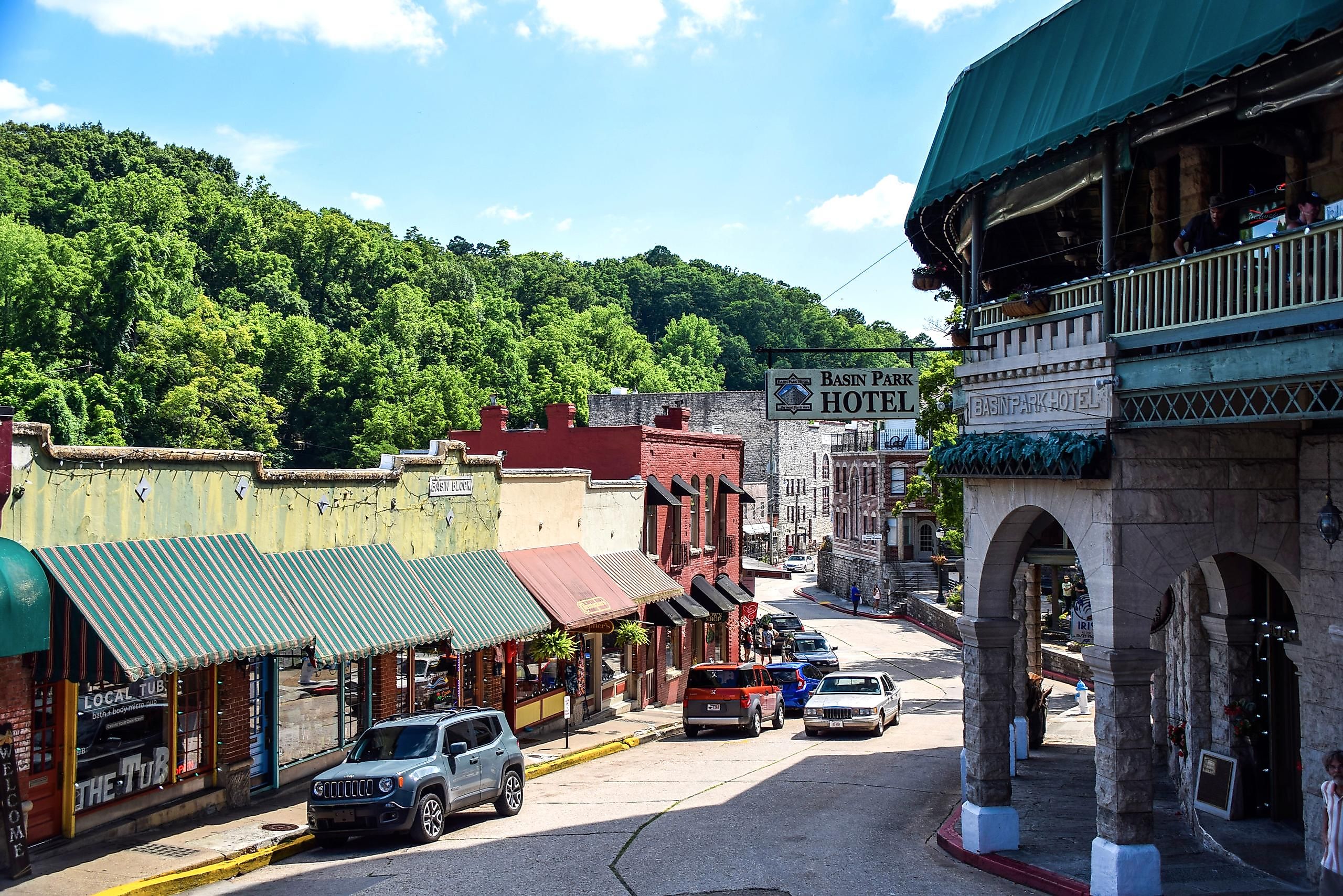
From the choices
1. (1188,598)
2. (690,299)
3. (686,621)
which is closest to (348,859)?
(1188,598)

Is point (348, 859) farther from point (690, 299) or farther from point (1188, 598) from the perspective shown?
point (690, 299)

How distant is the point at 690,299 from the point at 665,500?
153 m

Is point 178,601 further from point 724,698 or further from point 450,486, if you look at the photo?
point 724,698

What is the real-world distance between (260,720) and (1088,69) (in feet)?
52.0

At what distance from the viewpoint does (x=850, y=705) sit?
1172 inches

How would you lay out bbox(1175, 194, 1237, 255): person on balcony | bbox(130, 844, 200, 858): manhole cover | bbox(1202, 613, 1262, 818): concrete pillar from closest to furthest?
bbox(1175, 194, 1237, 255): person on balcony, bbox(130, 844, 200, 858): manhole cover, bbox(1202, 613, 1262, 818): concrete pillar

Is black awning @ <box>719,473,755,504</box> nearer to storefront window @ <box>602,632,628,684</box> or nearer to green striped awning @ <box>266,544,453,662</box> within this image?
storefront window @ <box>602,632,628,684</box>

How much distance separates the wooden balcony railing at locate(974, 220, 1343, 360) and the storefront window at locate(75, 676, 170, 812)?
522 inches

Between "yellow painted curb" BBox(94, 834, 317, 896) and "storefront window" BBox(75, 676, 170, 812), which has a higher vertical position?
"storefront window" BBox(75, 676, 170, 812)

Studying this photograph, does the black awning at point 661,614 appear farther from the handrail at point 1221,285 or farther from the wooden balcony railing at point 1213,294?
the handrail at point 1221,285

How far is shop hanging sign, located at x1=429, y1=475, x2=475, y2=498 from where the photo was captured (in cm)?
2447

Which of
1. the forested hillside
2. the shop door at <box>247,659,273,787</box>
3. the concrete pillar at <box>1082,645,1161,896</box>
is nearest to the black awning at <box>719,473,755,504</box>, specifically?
the shop door at <box>247,659,273,787</box>

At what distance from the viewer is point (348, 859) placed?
1616 cm

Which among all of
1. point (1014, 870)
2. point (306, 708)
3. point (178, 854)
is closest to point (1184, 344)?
point (1014, 870)
